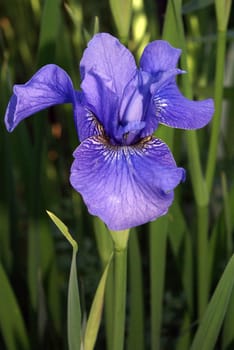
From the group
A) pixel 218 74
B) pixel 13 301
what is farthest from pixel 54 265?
pixel 218 74

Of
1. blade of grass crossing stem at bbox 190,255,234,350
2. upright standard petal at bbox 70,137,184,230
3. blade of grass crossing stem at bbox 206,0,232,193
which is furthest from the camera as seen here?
blade of grass crossing stem at bbox 206,0,232,193

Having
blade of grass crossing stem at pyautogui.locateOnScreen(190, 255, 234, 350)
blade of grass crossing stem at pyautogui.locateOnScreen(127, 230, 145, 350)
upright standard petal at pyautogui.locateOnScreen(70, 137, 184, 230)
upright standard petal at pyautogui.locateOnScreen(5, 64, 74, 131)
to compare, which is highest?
upright standard petal at pyautogui.locateOnScreen(5, 64, 74, 131)

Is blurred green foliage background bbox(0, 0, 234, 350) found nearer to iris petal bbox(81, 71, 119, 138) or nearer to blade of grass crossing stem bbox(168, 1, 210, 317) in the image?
blade of grass crossing stem bbox(168, 1, 210, 317)

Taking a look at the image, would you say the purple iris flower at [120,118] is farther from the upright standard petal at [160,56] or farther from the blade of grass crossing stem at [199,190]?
the blade of grass crossing stem at [199,190]

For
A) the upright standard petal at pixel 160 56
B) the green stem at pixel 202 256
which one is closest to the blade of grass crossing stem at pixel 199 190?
the green stem at pixel 202 256

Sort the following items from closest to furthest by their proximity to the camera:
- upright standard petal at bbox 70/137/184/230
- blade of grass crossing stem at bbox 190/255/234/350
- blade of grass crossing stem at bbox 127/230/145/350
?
1. upright standard petal at bbox 70/137/184/230
2. blade of grass crossing stem at bbox 190/255/234/350
3. blade of grass crossing stem at bbox 127/230/145/350

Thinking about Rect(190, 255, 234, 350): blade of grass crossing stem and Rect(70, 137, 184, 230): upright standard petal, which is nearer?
Rect(70, 137, 184, 230): upright standard petal

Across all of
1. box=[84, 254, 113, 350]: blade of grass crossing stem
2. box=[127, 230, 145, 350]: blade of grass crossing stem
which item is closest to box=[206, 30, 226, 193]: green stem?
box=[127, 230, 145, 350]: blade of grass crossing stem
